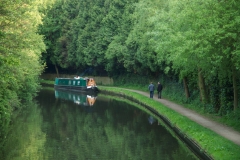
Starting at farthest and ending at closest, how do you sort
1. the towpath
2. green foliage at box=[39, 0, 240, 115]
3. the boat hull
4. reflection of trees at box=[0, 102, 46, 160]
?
the boat hull < green foliage at box=[39, 0, 240, 115] < the towpath < reflection of trees at box=[0, 102, 46, 160]

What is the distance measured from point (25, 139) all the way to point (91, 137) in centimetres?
329

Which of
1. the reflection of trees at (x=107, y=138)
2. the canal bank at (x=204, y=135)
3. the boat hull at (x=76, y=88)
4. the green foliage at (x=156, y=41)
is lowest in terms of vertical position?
the reflection of trees at (x=107, y=138)

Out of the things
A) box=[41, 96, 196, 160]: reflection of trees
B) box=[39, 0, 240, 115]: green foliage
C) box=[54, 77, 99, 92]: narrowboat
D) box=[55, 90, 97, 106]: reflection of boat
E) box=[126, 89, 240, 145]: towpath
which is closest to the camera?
box=[41, 96, 196, 160]: reflection of trees

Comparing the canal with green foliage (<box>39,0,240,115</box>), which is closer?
the canal

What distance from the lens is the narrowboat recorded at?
5438 cm

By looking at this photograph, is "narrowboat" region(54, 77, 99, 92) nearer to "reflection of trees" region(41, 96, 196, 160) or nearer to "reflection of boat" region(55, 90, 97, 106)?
"reflection of boat" region(55, 90, 97, 106)

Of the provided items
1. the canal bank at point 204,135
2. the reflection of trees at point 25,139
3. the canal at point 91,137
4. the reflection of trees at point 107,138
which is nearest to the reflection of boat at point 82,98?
the canal at point 91,137

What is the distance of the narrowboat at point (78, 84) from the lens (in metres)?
54.4

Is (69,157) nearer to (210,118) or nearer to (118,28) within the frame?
(210,118)

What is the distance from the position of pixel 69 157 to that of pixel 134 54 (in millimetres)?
31438

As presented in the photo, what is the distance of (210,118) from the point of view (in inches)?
955

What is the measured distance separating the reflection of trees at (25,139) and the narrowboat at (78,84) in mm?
22920

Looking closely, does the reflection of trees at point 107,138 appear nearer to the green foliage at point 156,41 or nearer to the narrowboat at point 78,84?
the green foliage at point 156,41

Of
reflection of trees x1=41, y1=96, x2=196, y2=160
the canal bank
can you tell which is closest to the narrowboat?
reflection of trees x1=41, y1=96, x2=196, y2=160
